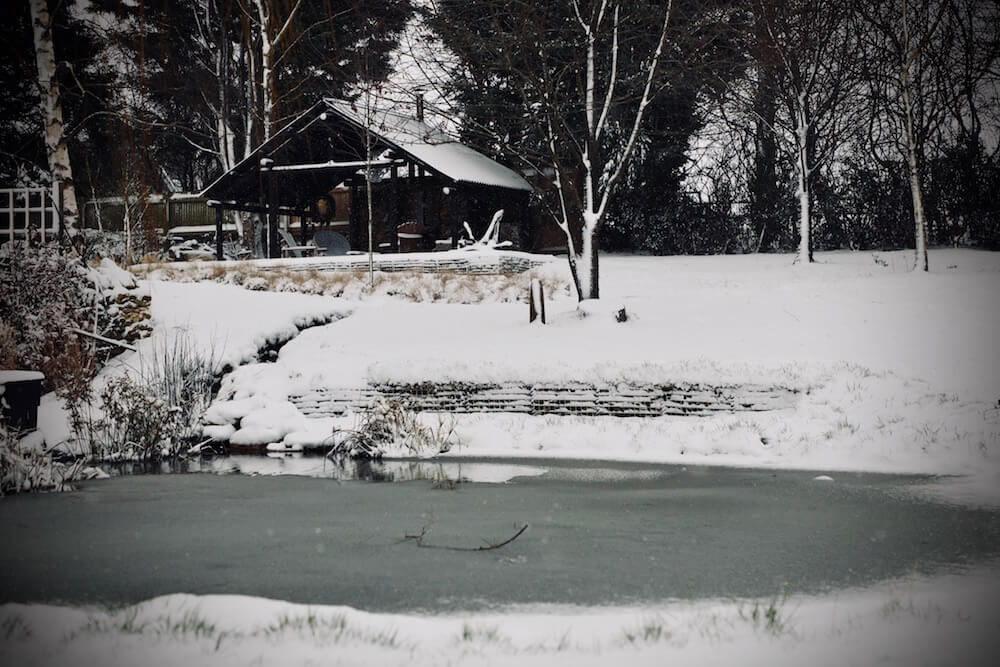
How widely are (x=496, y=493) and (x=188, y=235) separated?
31.2m

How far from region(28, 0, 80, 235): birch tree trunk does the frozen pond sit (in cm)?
1084

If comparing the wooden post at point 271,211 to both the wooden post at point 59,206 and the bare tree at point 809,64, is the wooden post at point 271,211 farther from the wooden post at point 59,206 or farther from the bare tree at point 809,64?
the bare tree at point 809,64

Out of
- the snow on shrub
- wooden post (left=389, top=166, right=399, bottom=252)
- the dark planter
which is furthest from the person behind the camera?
wooden post (left=389, top=166, right=399, bottom=252)

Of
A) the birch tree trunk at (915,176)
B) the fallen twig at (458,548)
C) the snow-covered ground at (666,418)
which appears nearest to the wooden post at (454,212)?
the snow-covered ground at (666,418)

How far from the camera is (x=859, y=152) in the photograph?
27.2 meters

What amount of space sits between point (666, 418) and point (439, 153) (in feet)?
58.2

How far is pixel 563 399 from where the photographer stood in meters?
11.0

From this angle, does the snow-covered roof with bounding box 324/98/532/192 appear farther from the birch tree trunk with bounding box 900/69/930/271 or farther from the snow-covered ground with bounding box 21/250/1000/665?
the birch tree trunk with bounding box 900/69/930/271

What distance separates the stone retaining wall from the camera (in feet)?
34.4

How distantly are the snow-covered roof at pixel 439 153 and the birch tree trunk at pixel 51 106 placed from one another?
609 centimetres

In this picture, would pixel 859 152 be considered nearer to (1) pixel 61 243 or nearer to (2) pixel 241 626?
(1) pixel 61 243

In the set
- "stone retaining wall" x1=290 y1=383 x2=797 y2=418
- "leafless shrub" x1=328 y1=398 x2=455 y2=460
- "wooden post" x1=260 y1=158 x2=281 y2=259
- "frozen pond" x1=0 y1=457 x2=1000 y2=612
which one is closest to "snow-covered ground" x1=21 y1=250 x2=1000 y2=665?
"stone retaining wall" x1=290 y1=383 x2=797 y2=418

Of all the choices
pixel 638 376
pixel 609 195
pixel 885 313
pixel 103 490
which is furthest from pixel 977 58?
pixel 103 490

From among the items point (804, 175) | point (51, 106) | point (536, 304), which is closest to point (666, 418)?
point (536, 304)
